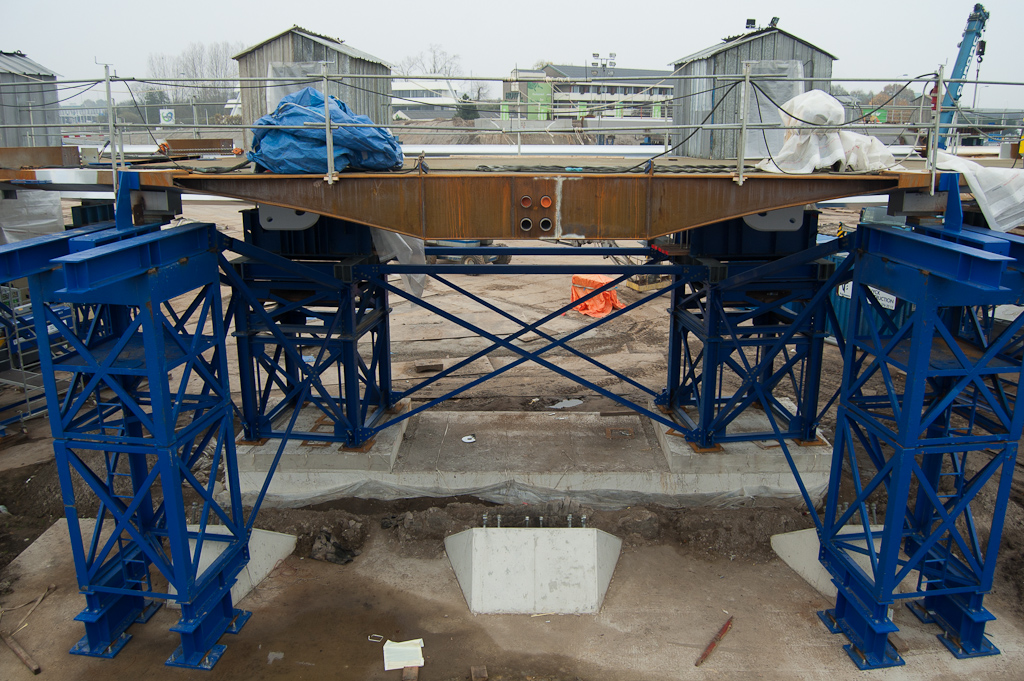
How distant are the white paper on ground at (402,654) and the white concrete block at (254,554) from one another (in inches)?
93.2

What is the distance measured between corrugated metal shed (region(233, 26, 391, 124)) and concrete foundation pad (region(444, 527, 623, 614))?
8.31 m

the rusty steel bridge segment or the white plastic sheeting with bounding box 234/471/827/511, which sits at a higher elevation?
the rusty steel bridge segment

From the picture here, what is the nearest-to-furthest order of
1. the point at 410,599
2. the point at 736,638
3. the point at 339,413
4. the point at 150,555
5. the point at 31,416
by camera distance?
1. the point at 150,555
2. the point at 736,638
3. the point at 410,599
4. the point at 339,413
5. the point at 31,416

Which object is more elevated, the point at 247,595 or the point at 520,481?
the point at 520,481

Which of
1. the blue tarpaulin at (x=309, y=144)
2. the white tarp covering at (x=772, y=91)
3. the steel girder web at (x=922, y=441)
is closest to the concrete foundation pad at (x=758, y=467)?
the steel girder web at (x=922, y=441)

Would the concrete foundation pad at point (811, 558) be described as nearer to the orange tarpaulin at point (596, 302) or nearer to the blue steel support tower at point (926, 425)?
the blue steel support tower at point (926, 425)

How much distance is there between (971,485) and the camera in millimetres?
7945

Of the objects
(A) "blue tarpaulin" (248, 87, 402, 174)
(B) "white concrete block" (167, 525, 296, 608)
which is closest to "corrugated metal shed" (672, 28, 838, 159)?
(A) "blue tarpaulin" (248, 87, 402, 174)

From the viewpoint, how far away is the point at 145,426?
7645 mm

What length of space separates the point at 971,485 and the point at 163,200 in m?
9.71

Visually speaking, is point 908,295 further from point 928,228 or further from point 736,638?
point 736,638

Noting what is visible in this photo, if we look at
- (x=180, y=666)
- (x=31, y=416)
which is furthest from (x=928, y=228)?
(x=31, y=416)

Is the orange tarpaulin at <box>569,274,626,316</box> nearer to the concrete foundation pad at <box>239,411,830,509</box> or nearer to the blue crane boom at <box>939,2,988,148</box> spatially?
the concrete foundation pad at <box>239,411,830,509</box>

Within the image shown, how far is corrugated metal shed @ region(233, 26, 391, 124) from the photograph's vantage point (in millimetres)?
13445
